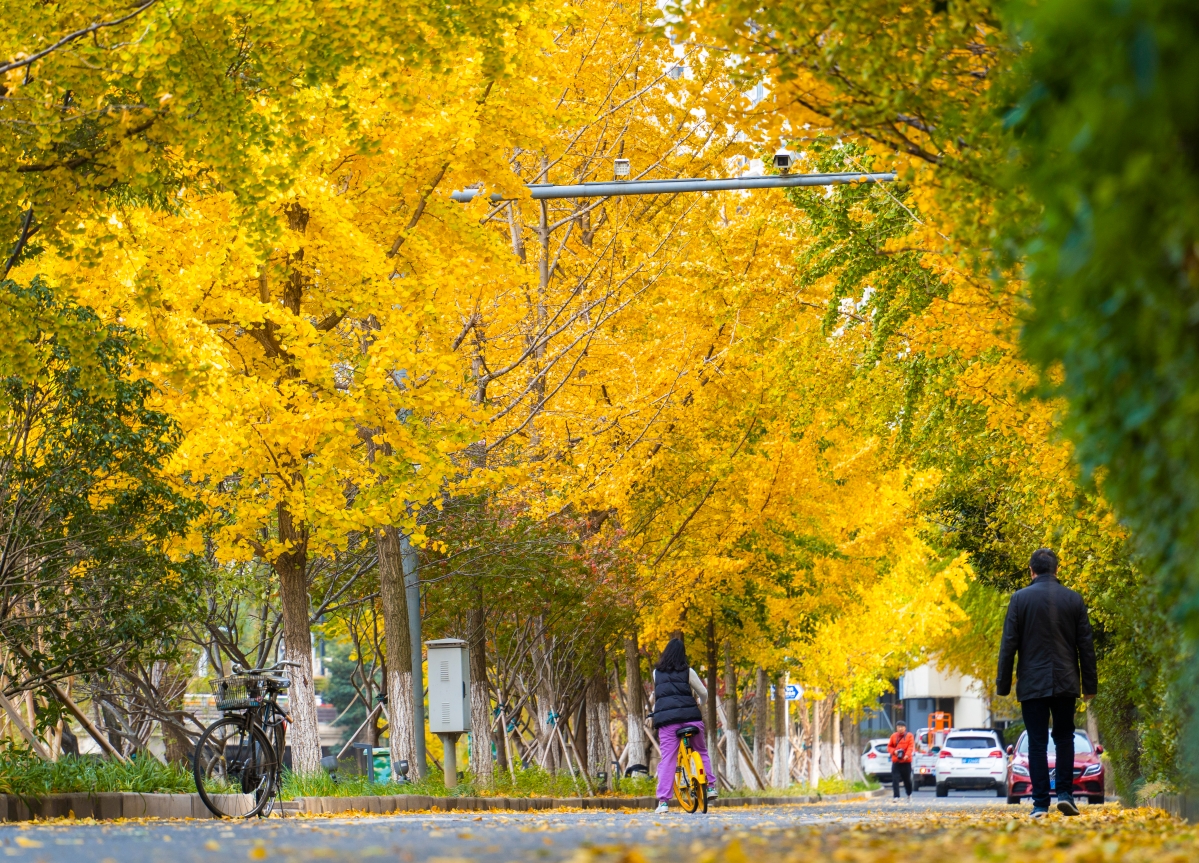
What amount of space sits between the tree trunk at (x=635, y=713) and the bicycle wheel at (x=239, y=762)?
15.0 metres

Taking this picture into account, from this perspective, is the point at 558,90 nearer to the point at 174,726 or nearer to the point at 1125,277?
the point at 174,726

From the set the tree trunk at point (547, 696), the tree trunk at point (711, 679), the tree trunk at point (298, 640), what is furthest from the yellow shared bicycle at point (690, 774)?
the tree trunk at point (711, 679)

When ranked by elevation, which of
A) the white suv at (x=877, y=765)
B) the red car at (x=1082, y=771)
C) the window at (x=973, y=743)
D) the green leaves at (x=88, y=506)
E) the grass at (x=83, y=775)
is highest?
the green leaves at (x=88, y=506)

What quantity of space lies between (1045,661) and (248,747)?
5597 mm

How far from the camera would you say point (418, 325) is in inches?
643

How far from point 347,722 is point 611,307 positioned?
Answer: 71.2 metres

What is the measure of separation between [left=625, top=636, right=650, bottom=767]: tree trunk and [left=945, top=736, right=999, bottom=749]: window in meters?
15.4

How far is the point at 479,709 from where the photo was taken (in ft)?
73.4

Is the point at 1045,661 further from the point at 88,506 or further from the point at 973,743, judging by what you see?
the point at 973,743

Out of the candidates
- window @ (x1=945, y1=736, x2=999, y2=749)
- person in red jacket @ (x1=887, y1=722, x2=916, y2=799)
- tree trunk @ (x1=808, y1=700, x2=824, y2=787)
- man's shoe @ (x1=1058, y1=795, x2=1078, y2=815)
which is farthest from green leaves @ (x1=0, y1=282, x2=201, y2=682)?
tree trunk @ (x1=808, y1=700, x2=824, y2=787)

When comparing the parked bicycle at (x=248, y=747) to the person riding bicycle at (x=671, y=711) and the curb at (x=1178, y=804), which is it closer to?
the person riding bicycle at (x=671, y=711)

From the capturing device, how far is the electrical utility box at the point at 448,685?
62.7 feet

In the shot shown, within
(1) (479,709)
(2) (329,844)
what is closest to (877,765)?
(1) (479,709)

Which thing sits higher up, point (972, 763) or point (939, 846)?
point (939, 846)
